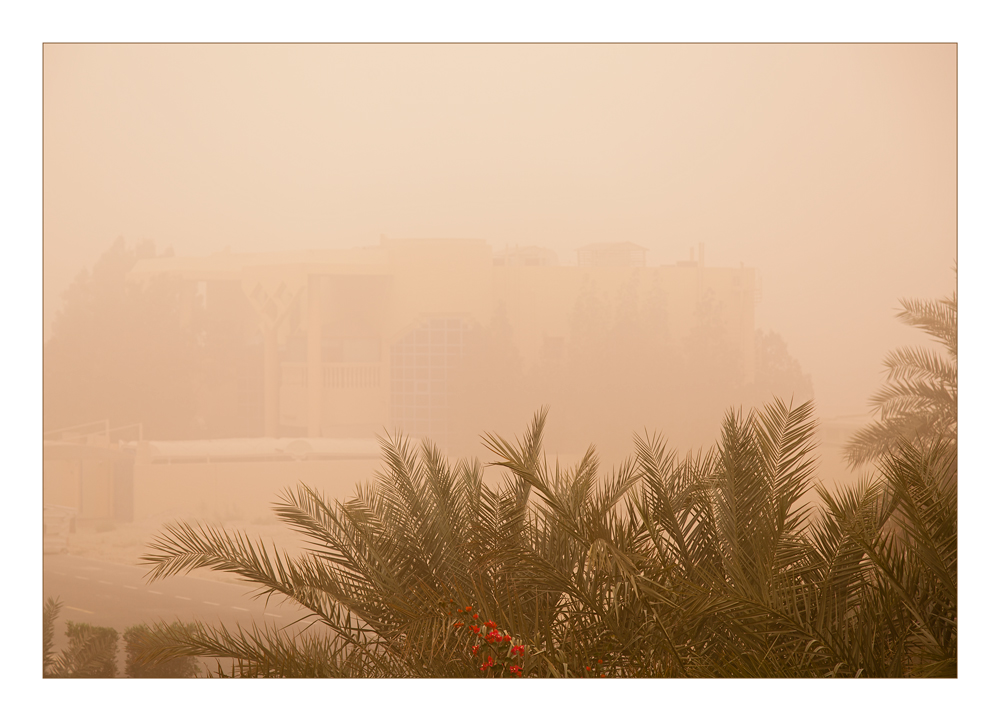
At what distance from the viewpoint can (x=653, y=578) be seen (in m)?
3.32

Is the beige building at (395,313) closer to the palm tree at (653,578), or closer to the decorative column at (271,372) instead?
the decorative column at (271,372)

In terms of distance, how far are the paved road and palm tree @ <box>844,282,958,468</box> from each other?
405cm

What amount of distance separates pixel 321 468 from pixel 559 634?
2.42 m

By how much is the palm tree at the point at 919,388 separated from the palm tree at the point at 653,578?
1.66 metres

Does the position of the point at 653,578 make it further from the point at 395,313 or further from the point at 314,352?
the point at 314,352

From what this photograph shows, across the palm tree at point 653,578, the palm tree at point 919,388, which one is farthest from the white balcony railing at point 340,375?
the palm tree at point 919,388

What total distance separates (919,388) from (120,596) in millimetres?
5370

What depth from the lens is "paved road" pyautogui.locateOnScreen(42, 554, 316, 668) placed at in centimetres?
503

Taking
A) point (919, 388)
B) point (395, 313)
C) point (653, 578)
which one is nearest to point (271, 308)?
point (395, 313)

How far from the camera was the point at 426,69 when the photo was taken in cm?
490

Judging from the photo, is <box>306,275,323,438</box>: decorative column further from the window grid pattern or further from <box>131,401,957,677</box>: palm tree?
<box>131,401,957,677</box>: palm tree

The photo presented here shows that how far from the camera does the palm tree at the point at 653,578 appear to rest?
312cm
